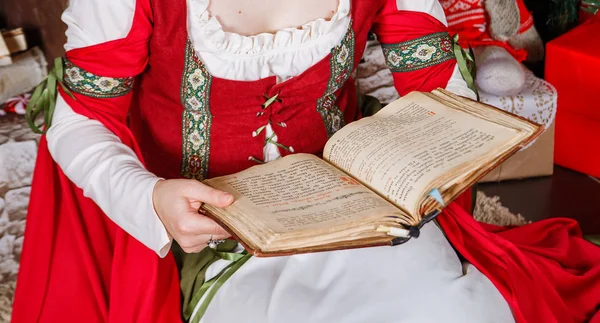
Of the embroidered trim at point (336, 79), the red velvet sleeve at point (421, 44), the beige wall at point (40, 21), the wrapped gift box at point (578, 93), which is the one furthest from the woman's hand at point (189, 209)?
the wrapped gift box at point (578, 93)

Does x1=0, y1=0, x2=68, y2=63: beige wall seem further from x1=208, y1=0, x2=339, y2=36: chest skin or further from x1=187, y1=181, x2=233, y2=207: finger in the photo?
x1=187, y1=181, x2=233, y2=207: finger

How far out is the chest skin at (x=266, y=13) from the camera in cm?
92

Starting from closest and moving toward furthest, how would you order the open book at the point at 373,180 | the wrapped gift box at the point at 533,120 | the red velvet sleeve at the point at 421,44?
the open book at the point at 373,180 < the red velvet sleeve at the point at 421,44 < the wrapped gift box at the point at 533,120

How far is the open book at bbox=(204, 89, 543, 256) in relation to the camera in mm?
677

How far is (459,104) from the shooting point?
A: 0.89m

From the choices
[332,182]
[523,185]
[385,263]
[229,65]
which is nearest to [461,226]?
[385,263]

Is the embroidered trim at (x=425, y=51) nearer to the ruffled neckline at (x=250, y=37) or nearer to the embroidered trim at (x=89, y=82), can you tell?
the ruffled neckline at (x=250, y=37)

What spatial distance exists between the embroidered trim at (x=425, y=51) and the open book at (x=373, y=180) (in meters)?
0.16

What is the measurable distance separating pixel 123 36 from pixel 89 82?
0.09 metres

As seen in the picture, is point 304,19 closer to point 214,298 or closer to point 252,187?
point 252,187

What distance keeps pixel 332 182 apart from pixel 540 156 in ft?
4.45

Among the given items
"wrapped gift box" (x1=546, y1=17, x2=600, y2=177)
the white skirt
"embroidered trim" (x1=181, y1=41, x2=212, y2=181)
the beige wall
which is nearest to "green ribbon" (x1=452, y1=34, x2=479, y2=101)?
the white skirt

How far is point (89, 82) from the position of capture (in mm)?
920

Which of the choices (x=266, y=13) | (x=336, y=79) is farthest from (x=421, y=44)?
(x=266, y=13)
